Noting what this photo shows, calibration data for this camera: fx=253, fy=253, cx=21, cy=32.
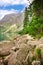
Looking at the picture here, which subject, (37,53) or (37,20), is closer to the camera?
(37,53)

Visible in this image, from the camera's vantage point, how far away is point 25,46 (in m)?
19.6

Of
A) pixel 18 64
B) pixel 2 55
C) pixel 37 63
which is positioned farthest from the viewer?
pixel 2 55

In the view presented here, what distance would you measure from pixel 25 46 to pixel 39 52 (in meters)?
1.97

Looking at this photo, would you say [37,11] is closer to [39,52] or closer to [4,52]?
[4,52]

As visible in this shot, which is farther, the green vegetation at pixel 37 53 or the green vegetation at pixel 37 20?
the green vegetation at pixel 37 20

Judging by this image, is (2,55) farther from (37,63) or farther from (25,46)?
(37,63)

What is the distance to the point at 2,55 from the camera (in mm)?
22016

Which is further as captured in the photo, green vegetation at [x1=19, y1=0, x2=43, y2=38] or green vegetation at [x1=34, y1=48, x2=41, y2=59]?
green vegetation at [x1=19, y1=0, x2=43, y2=38]

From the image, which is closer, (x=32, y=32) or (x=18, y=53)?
(x=18, y=53)

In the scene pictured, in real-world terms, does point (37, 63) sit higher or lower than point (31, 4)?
lower

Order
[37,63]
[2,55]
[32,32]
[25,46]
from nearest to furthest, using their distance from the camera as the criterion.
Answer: [37,63]
[25,46]
[2,55]
[32,32]

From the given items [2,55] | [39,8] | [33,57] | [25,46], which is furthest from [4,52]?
[39,8]

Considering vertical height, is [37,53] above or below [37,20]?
below

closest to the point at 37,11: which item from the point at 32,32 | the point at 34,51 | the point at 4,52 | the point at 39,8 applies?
the point at 39,8
